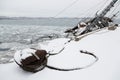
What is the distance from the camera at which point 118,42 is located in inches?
231

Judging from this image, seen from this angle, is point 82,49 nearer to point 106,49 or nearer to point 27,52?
point 106,49

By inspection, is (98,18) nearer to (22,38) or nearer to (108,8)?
(108,8)

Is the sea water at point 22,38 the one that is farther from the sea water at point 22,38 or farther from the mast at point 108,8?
the mast at point 108,8

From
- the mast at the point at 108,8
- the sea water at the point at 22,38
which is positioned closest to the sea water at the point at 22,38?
the sea water at the point at 22,38

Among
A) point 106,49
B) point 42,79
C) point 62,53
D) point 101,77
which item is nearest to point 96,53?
point 106,49

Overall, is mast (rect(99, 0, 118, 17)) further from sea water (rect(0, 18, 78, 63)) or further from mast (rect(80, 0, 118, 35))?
sea water (rect(0, 18, 78, 63))

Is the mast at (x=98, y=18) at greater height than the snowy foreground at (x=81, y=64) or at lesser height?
Answer: greater

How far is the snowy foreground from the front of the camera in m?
3.96

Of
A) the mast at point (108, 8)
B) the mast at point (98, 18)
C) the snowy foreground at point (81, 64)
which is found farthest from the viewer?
the mast at point (108, 8)

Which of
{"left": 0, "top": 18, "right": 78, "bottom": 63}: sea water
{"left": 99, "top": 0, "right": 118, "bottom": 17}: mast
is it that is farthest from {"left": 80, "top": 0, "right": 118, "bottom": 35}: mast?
{"left": 0, "top": 18, "right": 78, "bottom": 63}: sea water

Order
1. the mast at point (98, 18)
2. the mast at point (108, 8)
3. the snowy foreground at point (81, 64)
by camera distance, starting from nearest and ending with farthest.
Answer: the snowy foreground at point (81, 64)
the mast at point (98, 18)
the mast at point (108, 8)

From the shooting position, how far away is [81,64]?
439 cm

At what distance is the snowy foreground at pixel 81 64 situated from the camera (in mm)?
3955

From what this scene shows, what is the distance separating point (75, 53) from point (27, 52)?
134 cm
